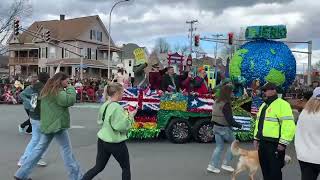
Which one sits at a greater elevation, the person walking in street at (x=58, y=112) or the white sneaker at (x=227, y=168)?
the person walking in street at (x=58, y=112)

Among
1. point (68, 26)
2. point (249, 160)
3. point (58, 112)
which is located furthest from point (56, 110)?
point (68, 26)

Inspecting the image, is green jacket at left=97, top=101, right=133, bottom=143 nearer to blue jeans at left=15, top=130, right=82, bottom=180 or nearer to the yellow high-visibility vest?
blue jeans at left=15, top=130, right=82, bottom=180

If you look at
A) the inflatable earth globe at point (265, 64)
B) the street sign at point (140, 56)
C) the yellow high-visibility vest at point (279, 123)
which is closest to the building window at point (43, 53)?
the street sign at point (140, 56)

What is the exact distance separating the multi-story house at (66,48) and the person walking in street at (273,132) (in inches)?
2322

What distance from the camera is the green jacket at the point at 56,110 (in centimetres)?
721

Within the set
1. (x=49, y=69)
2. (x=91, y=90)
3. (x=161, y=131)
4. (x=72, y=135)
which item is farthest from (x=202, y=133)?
(x=49, y=69)

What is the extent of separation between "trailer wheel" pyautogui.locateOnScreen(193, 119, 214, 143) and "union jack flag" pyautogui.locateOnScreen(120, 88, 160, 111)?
113 cm

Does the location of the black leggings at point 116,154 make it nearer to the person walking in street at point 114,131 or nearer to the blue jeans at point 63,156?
the person walking in street at point 114,131

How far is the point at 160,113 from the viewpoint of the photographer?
12.6 meters

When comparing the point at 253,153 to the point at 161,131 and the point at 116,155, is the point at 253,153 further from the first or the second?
the point at 161,131

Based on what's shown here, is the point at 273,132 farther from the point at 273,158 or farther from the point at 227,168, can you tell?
the point at 227,168

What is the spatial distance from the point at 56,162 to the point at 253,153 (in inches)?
153

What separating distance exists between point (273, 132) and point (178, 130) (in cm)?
628

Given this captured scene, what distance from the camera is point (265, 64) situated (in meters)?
12.9
